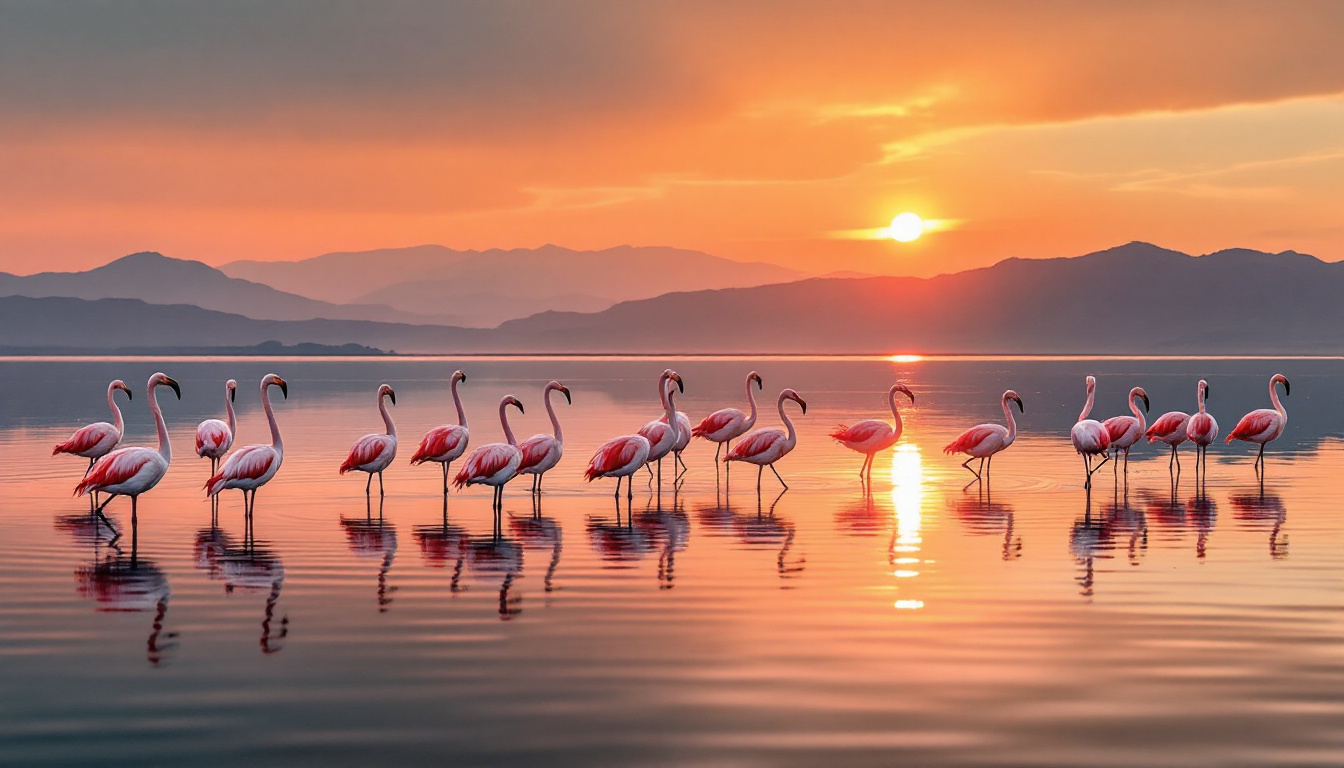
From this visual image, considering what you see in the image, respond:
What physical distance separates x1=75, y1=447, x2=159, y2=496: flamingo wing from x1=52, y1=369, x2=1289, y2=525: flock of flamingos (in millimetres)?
14

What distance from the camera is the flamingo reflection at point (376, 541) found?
14.9 metres

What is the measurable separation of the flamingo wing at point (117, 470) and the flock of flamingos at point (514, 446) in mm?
14

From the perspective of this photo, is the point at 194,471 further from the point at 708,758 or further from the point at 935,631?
the point at 708,758

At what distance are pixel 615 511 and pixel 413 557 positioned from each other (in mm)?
5707

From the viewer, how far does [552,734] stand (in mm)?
9266

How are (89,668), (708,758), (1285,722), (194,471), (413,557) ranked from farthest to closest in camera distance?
1. (194,471)
2. (413,557)
3. (89,668)
4. (1285,722)
5. (708,758)

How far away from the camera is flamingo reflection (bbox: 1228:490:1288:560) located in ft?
59.2

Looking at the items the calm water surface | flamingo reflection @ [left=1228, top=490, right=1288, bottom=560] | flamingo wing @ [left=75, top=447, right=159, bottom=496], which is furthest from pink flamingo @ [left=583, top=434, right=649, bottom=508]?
flamingo reflection @ [left=1228, top=490, right=1288, bottom=560]

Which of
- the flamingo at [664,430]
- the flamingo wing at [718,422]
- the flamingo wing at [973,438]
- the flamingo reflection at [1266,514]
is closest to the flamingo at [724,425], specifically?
the flamingo wing at [718,422]

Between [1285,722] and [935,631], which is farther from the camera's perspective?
[935,631]

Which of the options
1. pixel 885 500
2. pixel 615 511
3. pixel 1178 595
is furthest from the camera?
pixel 885 500

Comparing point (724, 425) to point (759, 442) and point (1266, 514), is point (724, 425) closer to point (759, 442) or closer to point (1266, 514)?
point (759, 442)

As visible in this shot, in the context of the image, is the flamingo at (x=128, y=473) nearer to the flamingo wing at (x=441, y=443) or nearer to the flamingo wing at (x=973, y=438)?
the flamingo wing at (x=441, y=443)

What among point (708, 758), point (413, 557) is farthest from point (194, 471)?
point (708, 758)
